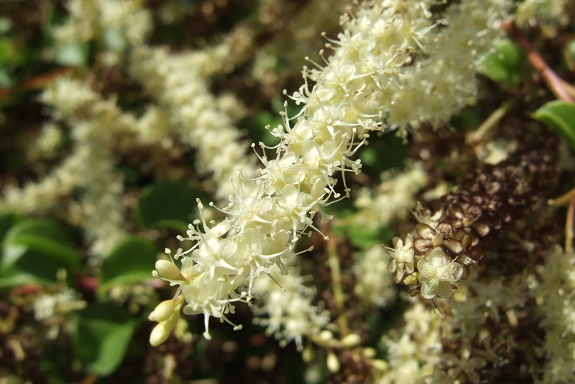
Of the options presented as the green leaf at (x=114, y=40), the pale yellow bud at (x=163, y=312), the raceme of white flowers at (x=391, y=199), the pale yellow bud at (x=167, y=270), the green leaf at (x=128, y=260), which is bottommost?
the raceme of white flowers at (x=391, y=199)

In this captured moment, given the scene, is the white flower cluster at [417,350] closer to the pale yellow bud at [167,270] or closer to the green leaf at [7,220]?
the pale yellow bud at [167,270]

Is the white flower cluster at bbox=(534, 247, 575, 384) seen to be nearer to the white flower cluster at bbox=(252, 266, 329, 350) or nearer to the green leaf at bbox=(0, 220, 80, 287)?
the white flower cluster at bbox=(252, 266, 329, 350)

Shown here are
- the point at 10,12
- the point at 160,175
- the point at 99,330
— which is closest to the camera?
the point at 99,330

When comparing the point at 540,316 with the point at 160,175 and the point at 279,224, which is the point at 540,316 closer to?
the point at 279,224

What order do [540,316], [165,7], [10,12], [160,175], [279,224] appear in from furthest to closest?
[10,12] → [165,7] → [160,175] → [540,316] → [279,224]

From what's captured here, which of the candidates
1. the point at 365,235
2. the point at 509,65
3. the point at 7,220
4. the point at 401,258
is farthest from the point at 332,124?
the point at 7,220

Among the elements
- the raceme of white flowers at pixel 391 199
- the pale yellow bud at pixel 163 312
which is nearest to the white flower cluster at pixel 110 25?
the raceme of white flowers at pixel 391 199

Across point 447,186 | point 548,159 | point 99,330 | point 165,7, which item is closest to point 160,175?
point 99,330
